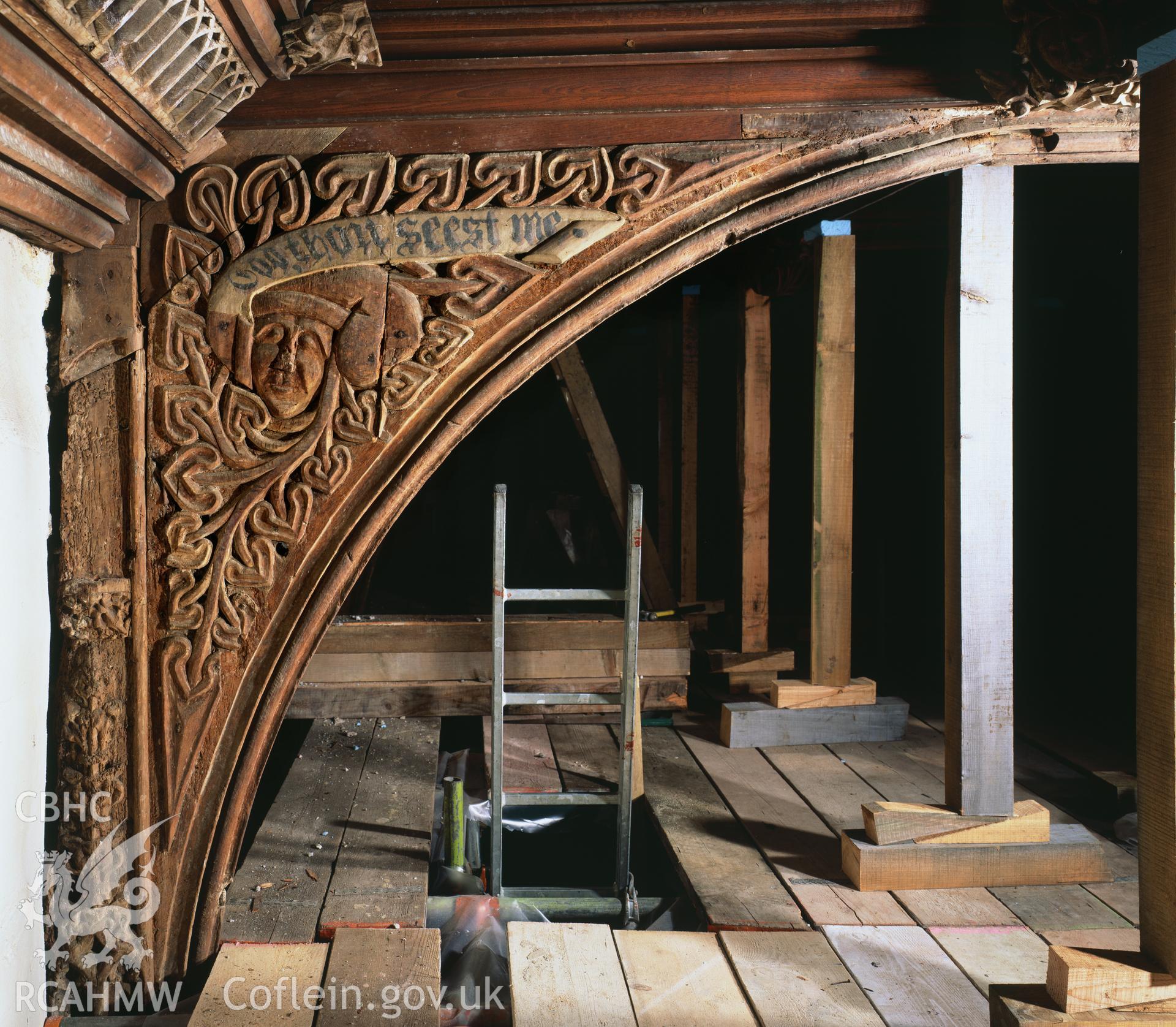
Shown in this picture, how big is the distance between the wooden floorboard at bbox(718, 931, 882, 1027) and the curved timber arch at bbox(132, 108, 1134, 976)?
121 centimetres

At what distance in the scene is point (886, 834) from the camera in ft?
8.60

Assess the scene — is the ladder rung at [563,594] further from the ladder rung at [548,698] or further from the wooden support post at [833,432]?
the wooden support post at [833,432]

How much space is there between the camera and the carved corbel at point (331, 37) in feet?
5.73

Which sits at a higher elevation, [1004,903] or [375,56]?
[375,56]

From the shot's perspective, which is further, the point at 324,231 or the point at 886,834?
the point at 886,834

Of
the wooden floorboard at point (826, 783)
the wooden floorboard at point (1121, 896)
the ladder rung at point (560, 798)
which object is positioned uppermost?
the ladder rung at point (560, 798)

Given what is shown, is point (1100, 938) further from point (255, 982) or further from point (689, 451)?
point (689, 451)

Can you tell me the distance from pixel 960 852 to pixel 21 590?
2.41 m

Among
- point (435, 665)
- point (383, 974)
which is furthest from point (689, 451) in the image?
point (383, 974)

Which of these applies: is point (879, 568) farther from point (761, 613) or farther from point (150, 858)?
point (150, 858)

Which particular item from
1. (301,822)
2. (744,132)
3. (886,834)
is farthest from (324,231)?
(886,834)

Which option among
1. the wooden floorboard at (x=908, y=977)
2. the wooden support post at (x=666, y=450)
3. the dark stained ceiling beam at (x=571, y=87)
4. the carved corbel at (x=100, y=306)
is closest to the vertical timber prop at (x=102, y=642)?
the carved corbel at (x=100, y=306)

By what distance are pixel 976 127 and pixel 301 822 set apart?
272 cm

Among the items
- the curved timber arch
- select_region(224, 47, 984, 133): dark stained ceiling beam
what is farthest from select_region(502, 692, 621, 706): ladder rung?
select_region(224, 47, 984, 133): dark stained ceiling beam
